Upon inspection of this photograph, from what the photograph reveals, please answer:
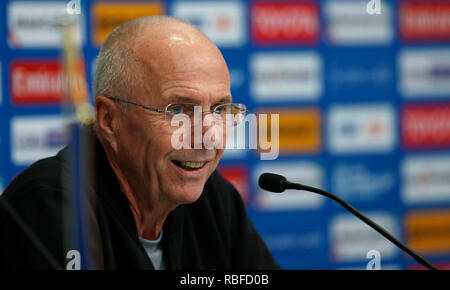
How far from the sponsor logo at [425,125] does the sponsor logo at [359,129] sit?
0.44 ft

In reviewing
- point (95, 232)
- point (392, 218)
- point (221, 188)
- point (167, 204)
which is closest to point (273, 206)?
point (392, 218)

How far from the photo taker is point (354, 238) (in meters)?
2.62

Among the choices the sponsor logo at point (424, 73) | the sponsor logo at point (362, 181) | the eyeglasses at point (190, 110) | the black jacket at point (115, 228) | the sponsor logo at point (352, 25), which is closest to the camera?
the black jacket at point (115, 228)

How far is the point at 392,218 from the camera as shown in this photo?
259 centimetres

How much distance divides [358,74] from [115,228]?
6.01ft

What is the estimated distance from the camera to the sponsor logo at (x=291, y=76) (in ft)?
8.18

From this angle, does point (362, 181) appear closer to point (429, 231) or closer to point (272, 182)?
point (429, 231)

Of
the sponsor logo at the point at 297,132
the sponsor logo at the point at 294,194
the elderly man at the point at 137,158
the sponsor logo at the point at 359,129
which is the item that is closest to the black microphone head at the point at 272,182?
the elderly man at the point at 137,158

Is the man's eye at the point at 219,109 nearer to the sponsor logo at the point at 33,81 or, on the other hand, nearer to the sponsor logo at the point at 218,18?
the sponsor logo at the point at 33,81

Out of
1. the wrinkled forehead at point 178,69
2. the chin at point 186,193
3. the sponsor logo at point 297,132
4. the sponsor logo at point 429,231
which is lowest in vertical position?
the sponsor logo at point 429,231

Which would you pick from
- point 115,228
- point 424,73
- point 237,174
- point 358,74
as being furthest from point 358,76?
point 115,228

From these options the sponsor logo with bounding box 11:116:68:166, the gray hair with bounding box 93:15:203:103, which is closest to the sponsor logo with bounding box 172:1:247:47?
the sponsor logo with bounding box 11:116:68:166

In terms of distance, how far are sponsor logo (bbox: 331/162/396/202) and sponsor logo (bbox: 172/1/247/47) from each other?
0.83 meters

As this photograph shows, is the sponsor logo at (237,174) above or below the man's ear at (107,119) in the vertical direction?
below
